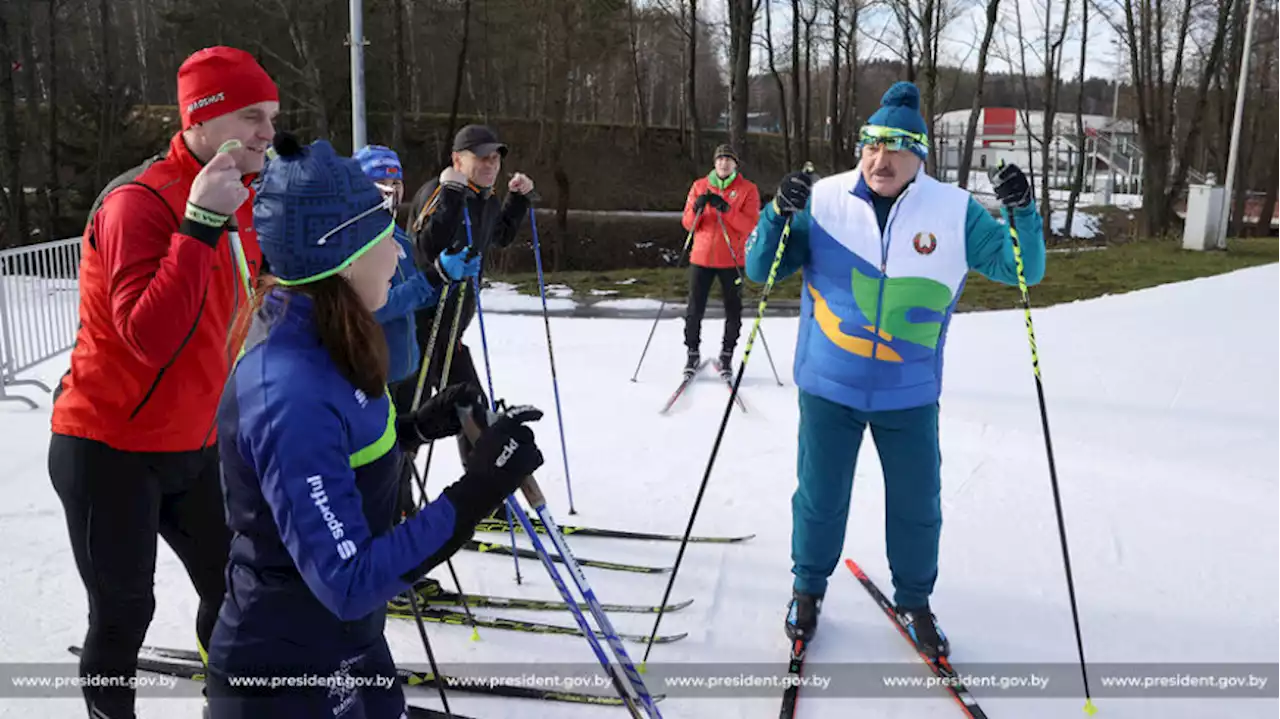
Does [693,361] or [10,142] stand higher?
[10,142]

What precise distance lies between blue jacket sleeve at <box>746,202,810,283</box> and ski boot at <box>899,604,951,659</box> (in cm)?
135

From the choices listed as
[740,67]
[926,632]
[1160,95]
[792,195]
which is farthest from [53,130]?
[1160,95]

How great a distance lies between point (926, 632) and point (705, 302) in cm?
457

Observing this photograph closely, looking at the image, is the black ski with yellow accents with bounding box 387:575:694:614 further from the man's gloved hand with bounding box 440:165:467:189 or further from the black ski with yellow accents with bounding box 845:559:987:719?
the man's gloved hand with bounding box 440:165:467:189

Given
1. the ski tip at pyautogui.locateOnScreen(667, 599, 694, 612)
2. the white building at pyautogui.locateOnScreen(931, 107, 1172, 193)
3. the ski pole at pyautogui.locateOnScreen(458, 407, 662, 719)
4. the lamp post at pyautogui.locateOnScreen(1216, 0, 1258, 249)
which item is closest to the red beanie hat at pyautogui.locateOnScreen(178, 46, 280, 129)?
the ski pole at pyautogui.locateOnScreen(458, 407, 662, 719)

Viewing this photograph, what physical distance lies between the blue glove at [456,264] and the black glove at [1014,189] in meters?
2.23

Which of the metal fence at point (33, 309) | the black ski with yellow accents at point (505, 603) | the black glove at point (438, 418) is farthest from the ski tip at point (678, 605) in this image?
the metal fence at point (33, 309)

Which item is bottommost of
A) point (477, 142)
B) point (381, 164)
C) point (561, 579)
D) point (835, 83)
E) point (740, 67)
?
point (561, 579)

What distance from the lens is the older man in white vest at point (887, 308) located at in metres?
3.03

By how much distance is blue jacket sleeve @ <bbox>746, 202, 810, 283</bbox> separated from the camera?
10.5 feet

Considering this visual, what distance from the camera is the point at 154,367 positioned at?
213 centimetres

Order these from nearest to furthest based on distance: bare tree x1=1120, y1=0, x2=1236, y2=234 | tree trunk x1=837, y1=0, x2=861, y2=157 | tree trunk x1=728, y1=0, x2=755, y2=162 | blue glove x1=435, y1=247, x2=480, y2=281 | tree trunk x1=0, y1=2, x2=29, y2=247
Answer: blue glove x1=435, y1=247, x2=480, y2=281 → tree trunk x1=728, y1=0, x2=755, y2=162 → tree trunk x1=0, y1=2, x2=29, y2=247 → bare tree x1=1120, y1=0, x2=1236, y2=234 → tree trunk x1=837, y1=0, x2=861, y2=157

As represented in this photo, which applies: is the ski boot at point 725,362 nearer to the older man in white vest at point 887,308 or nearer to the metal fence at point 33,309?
the older man in white vest at point 887,308

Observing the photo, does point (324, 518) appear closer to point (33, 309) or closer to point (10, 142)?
point (33, 309)
